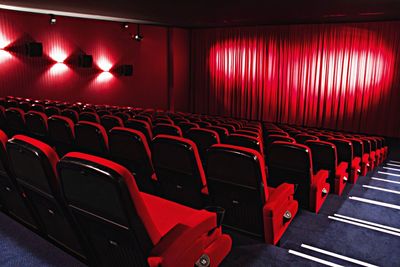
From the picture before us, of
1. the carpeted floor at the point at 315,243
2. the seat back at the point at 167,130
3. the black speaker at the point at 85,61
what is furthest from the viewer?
the black speaker at the point at 85,61

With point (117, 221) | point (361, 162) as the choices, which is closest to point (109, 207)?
point (117, 221)

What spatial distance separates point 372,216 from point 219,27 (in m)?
10.3

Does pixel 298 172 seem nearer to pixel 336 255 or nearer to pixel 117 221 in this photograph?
pixel 336 255

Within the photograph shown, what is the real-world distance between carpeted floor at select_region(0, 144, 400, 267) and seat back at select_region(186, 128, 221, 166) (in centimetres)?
107

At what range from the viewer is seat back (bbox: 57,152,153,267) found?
4.04ft

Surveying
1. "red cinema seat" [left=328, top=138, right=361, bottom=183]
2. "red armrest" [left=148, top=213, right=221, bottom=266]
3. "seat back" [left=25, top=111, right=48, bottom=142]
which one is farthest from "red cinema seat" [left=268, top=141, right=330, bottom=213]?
"seat back" [left=25, top=111, right=48, bottom=142]

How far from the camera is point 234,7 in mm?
7789

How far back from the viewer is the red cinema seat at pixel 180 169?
2.32m

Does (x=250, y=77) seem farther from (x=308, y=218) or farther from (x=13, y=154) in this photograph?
(x=13, y=154)

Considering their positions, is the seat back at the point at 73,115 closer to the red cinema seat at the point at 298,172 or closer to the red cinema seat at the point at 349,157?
the red cinema seat at the point at 298,172

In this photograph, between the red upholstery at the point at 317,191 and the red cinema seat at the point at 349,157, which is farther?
the red cinema seat at the point at 349,157

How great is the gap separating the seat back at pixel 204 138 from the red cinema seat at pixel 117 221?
1727 mm

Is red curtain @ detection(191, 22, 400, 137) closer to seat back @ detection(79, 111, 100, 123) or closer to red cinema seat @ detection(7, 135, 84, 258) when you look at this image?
seat back @ detection(79, 111, 100, 123)

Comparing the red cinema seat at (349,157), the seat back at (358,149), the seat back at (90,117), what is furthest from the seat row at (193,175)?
the seat back at (358,149)
